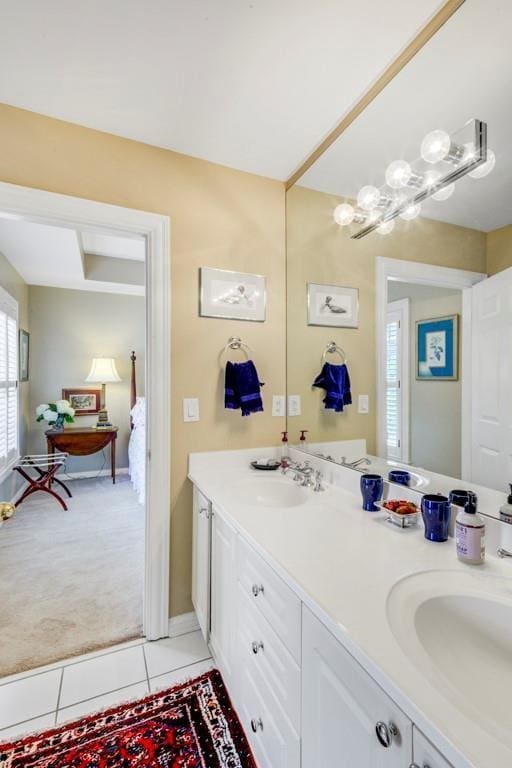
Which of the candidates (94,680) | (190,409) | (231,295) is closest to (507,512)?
(190,409)

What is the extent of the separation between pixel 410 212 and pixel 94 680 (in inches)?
94.1

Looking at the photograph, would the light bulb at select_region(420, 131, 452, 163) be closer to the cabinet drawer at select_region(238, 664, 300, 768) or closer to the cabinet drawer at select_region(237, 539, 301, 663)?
the cabinet drawer at select_region(237, 539, 301, 663)

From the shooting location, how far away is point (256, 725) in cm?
113

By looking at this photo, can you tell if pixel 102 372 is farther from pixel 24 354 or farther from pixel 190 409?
pixel 190 409

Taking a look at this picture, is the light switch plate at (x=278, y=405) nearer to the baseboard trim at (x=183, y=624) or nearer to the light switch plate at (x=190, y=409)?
the light switch plate at (x=190, y=409)

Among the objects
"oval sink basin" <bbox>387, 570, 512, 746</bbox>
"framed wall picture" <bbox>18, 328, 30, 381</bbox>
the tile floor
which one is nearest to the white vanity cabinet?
"oval sink basin" <bbox>387, 570, 512, 746</bbox>

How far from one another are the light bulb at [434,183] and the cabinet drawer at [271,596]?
4.40 feet

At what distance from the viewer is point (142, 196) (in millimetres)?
1876

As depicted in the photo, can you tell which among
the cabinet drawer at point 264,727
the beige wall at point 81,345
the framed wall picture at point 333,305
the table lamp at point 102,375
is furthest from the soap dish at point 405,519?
the beige wall at point 81,345

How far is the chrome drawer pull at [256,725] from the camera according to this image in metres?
1.11

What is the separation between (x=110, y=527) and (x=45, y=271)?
2962mm

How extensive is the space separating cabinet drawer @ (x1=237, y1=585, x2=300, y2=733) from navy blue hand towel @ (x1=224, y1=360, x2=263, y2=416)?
0.91 metres

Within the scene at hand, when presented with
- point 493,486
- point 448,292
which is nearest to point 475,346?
point 448,292

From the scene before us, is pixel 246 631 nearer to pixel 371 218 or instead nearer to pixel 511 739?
pixel 511 739
